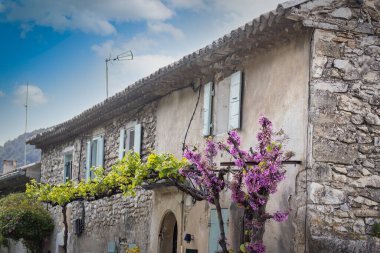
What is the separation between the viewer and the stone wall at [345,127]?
8680mm

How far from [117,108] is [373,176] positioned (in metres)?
7.97

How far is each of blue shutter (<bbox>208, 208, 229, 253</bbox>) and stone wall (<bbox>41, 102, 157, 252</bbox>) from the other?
9.91ft

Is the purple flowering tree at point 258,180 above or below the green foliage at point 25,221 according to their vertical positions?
above

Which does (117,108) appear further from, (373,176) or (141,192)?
(373,176)

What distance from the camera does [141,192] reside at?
47.4 feet

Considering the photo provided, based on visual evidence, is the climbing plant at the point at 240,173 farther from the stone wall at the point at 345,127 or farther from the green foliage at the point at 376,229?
the green foliage at the point at 376,229

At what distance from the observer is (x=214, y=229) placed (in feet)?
36.2

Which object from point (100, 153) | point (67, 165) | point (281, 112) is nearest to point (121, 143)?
point (100, 153)

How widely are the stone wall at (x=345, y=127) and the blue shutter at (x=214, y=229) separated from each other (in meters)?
2.39

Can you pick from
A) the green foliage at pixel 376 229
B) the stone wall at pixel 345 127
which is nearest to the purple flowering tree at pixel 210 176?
the stone wall at pixel 345 127

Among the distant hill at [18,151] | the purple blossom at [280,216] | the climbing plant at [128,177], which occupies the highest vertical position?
the distant hill at [18,151]

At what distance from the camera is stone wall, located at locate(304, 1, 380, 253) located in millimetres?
8680

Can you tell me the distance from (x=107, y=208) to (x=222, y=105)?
5955 millimetres

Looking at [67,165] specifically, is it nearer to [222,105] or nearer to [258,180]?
[222,105]
